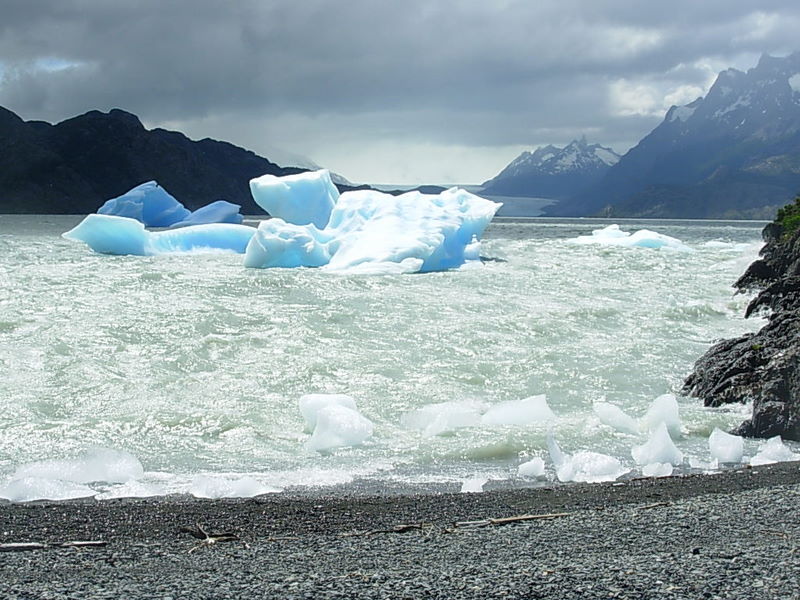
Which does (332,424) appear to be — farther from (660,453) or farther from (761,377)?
(761,377)

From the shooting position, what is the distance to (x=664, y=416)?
9242 millimetres

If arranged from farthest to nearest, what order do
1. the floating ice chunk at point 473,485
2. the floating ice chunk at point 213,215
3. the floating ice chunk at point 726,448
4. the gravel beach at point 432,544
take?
the floating ice chunk at point 213,215, the floating ice chunk at point 726,448, the floating ice chunk at point 473,485, the gravel beach at point 432,544

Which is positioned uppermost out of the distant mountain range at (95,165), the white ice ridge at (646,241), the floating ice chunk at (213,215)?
the distant mountain range at (95,165)

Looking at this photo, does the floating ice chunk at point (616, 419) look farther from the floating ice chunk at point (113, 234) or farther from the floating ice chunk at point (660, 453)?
the floating ice chunk at point (113, 234)

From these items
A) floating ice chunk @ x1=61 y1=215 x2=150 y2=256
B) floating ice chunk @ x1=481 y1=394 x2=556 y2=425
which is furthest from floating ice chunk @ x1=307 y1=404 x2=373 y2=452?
floating ice chunk @ x1=61 y1=215 x2=150 y2=256

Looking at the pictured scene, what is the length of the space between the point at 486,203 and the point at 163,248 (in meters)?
10.2

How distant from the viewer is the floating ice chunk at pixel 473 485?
711 centimetres

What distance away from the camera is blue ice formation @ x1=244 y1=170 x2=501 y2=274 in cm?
2359

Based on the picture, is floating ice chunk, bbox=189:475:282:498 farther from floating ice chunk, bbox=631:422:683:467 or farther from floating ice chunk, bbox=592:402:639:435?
floating ice chunk, bbox=592:402:639:435

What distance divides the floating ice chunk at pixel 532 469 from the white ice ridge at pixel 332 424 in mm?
1888

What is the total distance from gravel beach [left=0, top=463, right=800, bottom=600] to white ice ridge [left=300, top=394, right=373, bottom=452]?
1703 millimetres

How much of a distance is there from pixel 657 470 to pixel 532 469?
1.07 metres

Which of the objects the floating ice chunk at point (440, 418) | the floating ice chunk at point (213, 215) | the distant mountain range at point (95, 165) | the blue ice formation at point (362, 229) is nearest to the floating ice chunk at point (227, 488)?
the floating ice chunk at point (440, 418)

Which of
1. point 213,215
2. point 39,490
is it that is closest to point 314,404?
point 39,490
